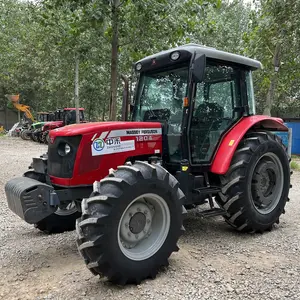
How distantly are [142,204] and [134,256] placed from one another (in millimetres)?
509

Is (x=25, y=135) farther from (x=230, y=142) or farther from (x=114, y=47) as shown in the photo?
(x=230, y=142)

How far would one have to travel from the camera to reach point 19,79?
29.5m

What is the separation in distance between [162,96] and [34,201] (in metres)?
2.17

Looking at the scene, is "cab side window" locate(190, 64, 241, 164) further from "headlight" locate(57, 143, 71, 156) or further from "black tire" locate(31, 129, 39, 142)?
"black tire" locate(31, 129, 39, 142)

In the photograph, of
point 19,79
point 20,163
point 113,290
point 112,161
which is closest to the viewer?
point 113,290

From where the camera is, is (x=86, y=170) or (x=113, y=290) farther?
(x=86, y=170)

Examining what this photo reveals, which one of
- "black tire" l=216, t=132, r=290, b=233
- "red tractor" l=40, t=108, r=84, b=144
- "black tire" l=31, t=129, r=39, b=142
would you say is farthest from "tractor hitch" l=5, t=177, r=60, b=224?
"black tire" l=31, t=129, r=39, b=142

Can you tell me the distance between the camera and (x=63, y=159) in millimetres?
3902

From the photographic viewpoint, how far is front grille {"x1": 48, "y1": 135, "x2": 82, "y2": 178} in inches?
150

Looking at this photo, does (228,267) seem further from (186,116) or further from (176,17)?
(176,17)

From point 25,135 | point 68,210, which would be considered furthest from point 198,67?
point 25,135

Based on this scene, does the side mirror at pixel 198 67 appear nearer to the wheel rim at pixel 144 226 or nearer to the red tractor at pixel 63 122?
the wheel rim at pixel 144 226

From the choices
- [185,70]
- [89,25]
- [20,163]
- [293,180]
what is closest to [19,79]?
[20,163]

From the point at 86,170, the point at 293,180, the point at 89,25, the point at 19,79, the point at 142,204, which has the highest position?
the point at 19,79
